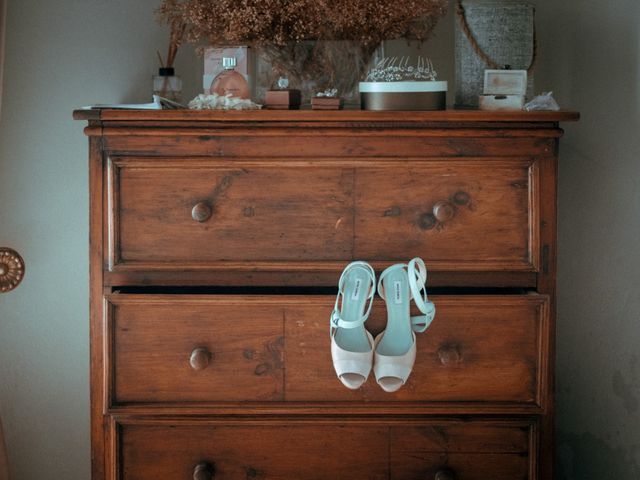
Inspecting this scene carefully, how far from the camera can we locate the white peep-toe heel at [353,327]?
1.47 metres

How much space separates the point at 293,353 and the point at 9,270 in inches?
32.5

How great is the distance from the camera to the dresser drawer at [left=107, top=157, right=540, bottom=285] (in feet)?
5.00

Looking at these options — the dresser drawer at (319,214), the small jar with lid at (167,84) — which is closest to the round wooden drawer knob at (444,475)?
the dresser drawer at (319,214)

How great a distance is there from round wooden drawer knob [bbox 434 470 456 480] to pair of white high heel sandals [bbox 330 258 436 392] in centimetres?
19

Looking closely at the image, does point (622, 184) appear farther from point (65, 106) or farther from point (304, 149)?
point (65, 106)

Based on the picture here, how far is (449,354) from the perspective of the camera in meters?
1.52

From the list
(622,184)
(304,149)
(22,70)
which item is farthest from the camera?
(22,70)

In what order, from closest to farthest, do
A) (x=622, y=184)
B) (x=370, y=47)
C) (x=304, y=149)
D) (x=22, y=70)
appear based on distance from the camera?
(x=304, y=149), (x=370, y=47), (x=622, y=184), (x=22, y=70)

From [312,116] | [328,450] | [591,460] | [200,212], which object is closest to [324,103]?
[312,116]

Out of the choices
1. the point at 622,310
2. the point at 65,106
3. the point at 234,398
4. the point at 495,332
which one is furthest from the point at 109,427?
the point at 622,310

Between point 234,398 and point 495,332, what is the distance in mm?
512

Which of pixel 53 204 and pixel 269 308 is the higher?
pixel 53 204

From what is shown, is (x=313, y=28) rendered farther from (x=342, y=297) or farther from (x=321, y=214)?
(x=342, y=297)

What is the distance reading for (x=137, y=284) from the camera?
155 centimetres
